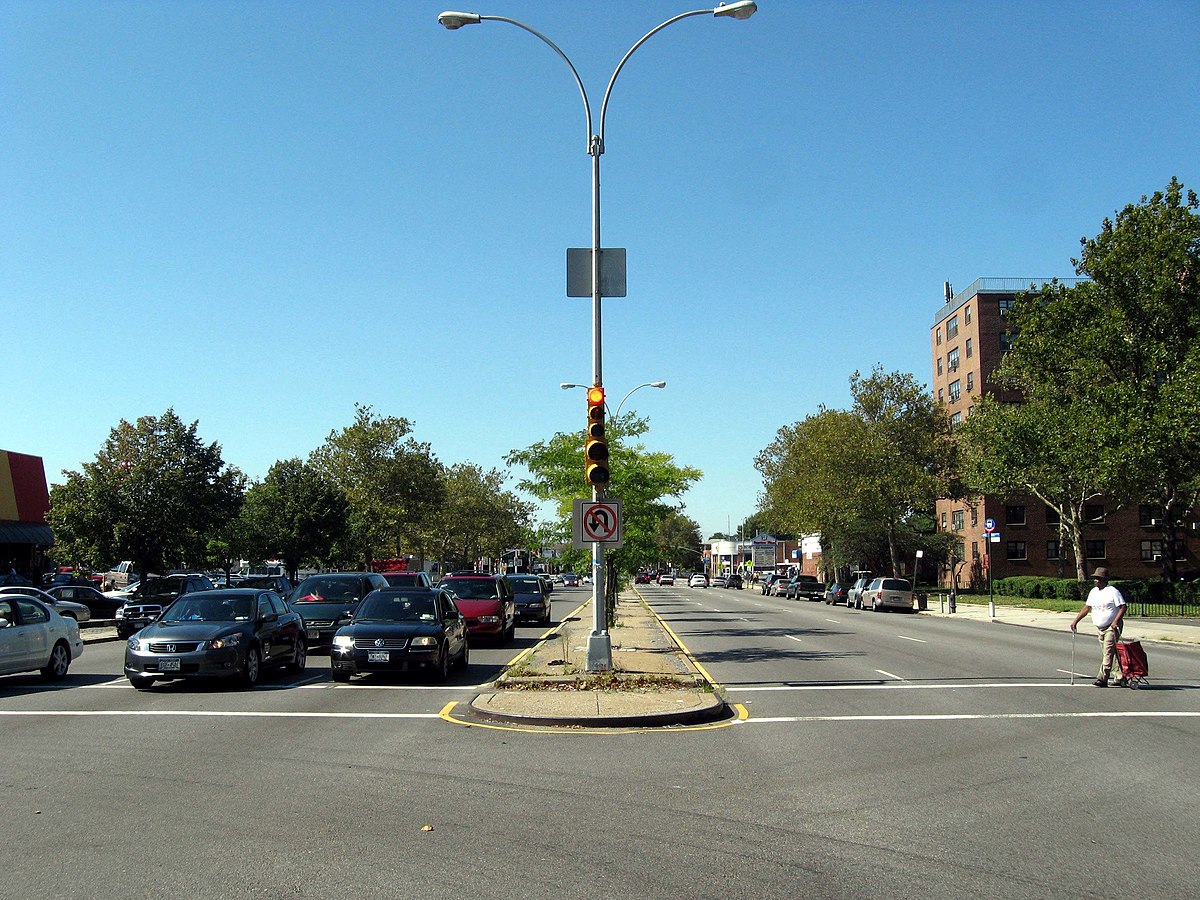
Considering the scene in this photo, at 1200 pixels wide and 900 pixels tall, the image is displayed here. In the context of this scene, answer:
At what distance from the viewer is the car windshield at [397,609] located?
1647 centimetres

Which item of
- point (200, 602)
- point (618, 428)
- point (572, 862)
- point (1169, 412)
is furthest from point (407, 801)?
point (1169, 412)

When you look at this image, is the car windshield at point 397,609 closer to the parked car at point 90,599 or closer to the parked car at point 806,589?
the parked car at point 90,599

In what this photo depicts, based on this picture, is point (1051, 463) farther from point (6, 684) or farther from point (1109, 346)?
point (6, 684)

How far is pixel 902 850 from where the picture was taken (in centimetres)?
638

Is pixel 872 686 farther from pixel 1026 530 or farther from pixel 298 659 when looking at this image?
pixel 1026 530

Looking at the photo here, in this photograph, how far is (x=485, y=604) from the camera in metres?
24.0

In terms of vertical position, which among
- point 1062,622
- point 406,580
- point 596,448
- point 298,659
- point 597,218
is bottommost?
point 1062,622

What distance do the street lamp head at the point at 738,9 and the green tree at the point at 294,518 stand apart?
1724 inches

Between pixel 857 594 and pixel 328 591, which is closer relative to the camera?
pixel 328 591

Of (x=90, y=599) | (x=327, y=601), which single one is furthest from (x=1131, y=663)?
(x=90, y=599)

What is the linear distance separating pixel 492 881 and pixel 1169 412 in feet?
124

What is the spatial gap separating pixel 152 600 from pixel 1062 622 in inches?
1133

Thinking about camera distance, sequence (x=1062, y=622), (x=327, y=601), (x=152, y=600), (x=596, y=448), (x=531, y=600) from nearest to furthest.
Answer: (x=596, y=448) < (x=327, y=601) < (x=152, y=600) < (x=531, y=600) < (x=1062, y=622)

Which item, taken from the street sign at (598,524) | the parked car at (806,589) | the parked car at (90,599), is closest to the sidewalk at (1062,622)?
the street sign at (598,524)
